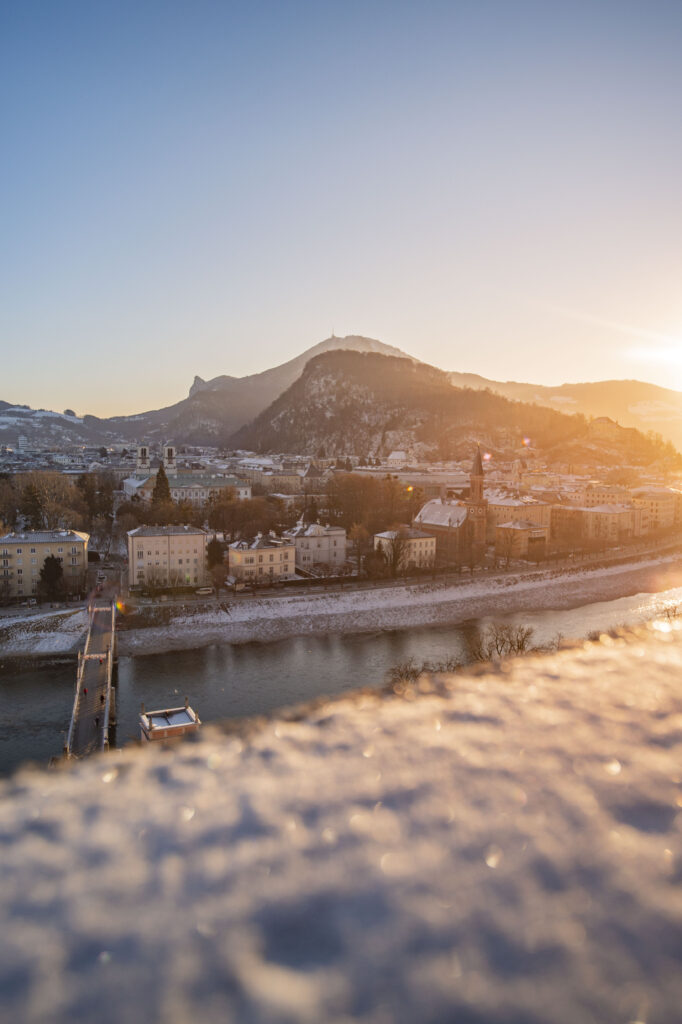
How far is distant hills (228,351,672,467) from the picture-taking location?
38.2 m

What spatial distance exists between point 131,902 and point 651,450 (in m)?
41.0

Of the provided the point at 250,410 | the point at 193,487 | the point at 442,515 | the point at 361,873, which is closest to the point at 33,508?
the point at 193,487

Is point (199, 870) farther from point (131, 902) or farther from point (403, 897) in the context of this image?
point (403, 897)

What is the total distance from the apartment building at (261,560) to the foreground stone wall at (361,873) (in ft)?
36.4

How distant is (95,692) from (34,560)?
17.5ft

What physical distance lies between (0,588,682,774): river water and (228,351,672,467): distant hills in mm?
28796

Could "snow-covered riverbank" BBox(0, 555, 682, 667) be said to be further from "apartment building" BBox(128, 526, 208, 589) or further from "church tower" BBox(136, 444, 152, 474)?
"church tower" BBox(136, 444, 152, 474)

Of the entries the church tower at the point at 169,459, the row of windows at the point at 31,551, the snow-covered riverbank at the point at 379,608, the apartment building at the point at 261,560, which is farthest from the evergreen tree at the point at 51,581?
the church tower at the point at 169,459

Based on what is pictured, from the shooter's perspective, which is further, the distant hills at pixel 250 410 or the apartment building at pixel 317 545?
the distant hills at pixel 250 410

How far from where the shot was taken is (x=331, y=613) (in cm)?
1038

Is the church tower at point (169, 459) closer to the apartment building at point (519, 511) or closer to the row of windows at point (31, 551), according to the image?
the apartment building at point (519, 511)

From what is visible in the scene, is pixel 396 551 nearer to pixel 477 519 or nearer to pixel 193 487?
pixel 477 519

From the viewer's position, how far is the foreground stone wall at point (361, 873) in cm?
66

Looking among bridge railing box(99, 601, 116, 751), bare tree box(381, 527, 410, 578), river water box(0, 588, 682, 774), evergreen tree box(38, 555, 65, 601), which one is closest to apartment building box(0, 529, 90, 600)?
evergreen tree box(38, 555, 65, 601)
